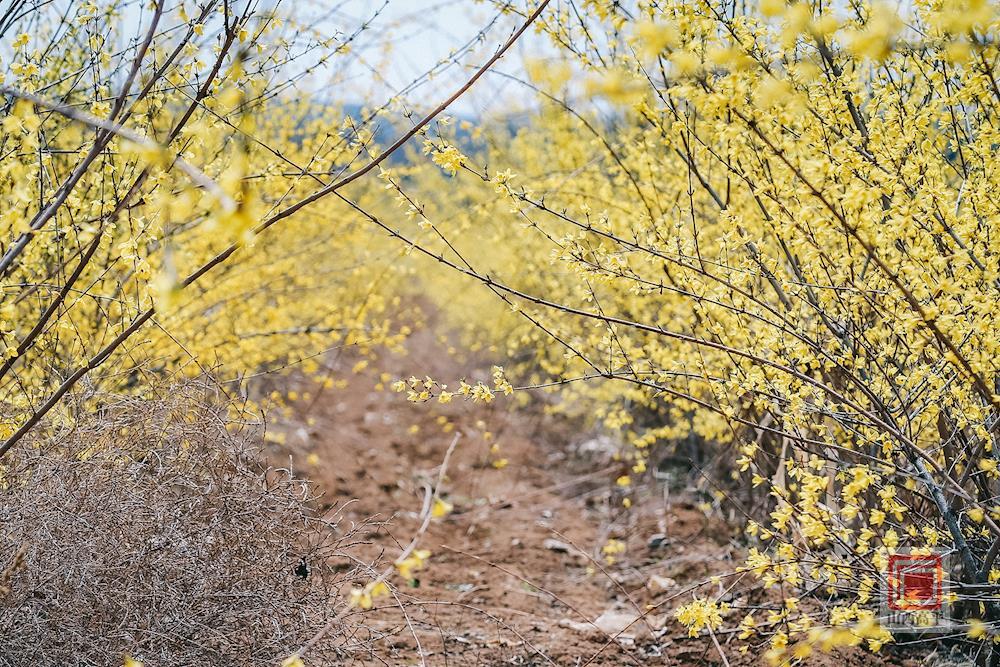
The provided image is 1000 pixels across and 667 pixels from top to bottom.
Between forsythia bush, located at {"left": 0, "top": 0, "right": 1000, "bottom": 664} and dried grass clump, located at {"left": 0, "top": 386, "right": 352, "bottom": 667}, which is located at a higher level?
forsythia bush, located at {"left": 0, "top": 0, "right": 1000, "bottom": 664}

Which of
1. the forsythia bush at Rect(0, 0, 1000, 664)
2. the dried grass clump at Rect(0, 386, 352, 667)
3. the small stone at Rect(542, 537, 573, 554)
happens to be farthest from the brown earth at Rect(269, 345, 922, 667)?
the forsythia bush at Rect(0, 0, 1000, 664)

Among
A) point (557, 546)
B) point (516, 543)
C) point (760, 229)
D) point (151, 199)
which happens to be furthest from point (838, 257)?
point (516, 543)

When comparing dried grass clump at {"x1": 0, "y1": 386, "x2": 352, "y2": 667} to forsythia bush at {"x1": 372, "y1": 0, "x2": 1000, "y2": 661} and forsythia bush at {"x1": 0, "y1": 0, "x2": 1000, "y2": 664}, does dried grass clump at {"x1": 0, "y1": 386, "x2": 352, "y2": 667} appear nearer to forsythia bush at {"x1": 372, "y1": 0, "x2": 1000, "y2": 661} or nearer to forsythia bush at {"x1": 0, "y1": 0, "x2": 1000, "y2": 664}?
forsythia bush at {"x1": 0, "y1": 0, "x2": 1000, "y2": 664}

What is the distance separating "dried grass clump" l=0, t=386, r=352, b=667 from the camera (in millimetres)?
2570

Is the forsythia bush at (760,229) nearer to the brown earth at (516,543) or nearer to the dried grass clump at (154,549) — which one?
the dried grass clump at (154,549)

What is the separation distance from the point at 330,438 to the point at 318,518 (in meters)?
5.28

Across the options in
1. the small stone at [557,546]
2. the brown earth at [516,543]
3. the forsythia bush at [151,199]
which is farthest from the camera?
the small stone at [557,546]

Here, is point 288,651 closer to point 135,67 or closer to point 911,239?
point 135,67

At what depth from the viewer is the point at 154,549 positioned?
275 centimetres

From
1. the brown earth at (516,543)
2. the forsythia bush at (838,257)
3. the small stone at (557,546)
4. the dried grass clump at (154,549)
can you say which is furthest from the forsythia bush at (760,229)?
the small stone at (557,546)

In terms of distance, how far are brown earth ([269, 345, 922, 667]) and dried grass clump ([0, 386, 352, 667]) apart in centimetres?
39

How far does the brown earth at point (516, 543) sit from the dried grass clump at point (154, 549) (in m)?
0.39

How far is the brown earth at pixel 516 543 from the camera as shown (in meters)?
3.76

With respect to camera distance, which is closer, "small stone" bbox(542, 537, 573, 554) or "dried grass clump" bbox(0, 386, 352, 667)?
"dried grass clump" bbox(0, 386, 352, 667)
